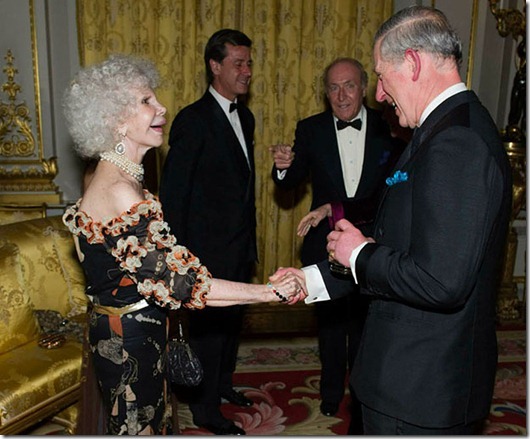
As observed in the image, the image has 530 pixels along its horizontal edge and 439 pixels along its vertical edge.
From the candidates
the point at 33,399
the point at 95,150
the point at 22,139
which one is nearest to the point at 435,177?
the point at 95,150

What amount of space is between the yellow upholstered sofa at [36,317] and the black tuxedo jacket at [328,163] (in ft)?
4.59

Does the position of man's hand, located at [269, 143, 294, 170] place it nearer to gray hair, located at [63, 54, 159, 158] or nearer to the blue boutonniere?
gray hair, located at [63, 54, 159, 158]

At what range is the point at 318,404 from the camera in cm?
355

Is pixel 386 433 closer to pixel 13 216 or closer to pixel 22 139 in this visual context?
pixel 13 216

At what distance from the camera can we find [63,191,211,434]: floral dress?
76.0 inches

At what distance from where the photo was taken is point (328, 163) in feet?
10.8

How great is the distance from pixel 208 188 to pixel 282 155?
18.6 inches

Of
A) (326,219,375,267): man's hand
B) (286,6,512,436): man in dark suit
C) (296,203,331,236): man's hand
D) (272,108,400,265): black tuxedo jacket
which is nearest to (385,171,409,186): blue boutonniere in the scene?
(286,6,512,436): man in dark suit

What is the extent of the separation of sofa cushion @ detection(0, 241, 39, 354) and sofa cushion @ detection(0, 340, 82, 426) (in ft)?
0.19

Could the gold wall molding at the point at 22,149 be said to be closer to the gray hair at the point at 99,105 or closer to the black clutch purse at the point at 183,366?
the gray hair at the point at 99,105

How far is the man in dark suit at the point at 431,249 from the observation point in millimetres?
1516

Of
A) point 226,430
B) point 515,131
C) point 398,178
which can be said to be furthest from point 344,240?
point 515,131

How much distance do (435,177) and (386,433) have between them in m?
0.81

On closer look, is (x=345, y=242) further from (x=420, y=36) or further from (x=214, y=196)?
(x=214, y=196)
